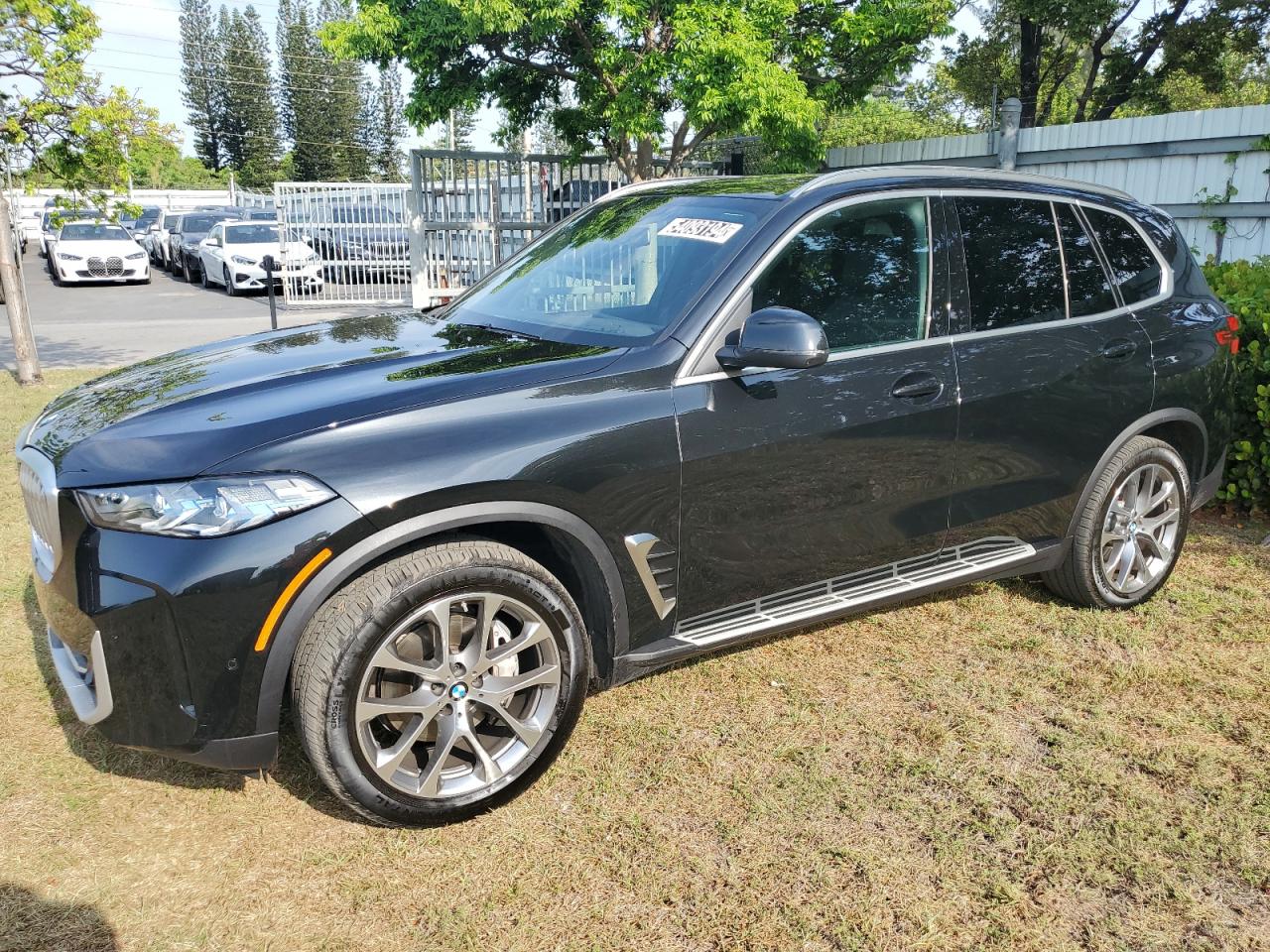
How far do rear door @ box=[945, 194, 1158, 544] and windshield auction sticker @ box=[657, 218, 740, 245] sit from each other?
0.93 m

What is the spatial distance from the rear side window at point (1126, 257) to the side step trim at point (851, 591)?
1234 millimetres

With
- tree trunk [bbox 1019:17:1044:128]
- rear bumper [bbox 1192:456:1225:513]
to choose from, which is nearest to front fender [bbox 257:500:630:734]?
rear bumper [bbox 1192:456:1225:513]

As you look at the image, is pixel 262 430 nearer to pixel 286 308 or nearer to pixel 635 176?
pixel 635 176

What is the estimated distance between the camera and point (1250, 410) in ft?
19.1

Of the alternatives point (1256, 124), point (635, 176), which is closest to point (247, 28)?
point (635, 176)

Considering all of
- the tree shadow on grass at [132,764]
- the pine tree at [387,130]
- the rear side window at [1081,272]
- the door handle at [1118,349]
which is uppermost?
the pine tree at [387,130]

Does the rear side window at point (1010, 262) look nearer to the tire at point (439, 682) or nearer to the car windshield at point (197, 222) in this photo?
the tire at point (439, 682)

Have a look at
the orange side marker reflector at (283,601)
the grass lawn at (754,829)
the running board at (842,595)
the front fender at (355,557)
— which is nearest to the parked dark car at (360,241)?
the grass lawn at (754,829)

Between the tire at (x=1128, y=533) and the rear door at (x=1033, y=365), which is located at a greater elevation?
the rear door at (x=1033, y=365)

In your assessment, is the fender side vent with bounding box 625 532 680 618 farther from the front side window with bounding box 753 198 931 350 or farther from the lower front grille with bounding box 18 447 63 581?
the lower front grille with bounding box 18 447 63 581

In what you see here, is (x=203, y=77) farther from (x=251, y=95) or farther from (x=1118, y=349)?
(x=1118, y=349)

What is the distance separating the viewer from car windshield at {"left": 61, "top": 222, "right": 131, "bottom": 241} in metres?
23.0

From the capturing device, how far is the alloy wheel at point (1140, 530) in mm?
4348

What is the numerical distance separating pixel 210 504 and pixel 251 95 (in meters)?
88.5
